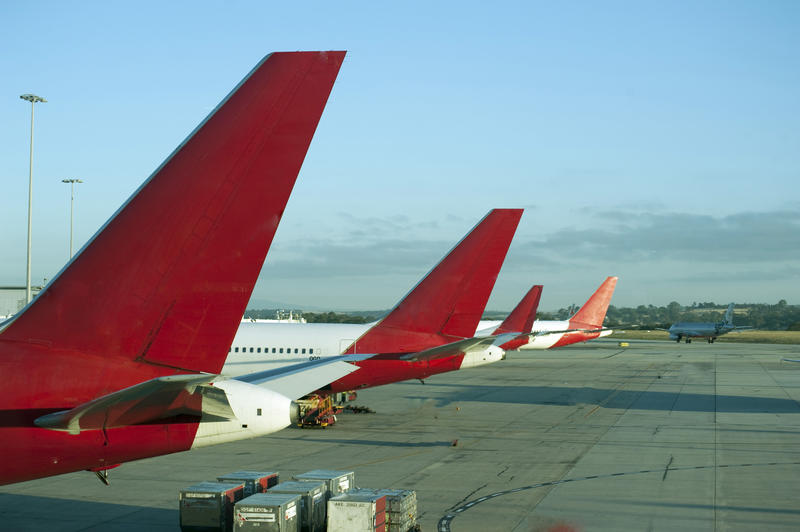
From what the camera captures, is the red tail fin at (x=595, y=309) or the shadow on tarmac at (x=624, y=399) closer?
the shadow on tarmac at (x=624, y=399)

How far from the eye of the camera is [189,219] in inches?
364

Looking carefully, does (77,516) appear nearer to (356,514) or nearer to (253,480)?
(253,480)

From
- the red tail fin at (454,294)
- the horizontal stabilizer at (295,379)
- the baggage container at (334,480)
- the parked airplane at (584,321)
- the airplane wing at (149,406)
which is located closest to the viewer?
the airplane wing at (149,406)

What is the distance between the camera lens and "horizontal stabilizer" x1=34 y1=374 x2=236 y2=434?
786cm

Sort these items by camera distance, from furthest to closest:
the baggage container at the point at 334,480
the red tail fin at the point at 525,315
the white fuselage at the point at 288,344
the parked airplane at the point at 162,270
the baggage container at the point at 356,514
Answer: the red tail fin at the point at 525,315 → the white fuselage at the point at 288,344 → the baggage container at the point at 334,480 → the baggage container at the point at 356,514 → the parked airplane at the point at 162,270

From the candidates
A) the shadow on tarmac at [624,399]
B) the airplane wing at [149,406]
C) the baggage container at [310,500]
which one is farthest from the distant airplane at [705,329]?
the airplane wing at [149,406]

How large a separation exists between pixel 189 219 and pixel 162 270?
75 centimetres

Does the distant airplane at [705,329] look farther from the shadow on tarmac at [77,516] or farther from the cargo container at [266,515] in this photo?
the cargo container at [266,515]

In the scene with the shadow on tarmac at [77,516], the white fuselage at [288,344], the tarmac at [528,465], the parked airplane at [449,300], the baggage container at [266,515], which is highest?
the parked airplane at [449,300]

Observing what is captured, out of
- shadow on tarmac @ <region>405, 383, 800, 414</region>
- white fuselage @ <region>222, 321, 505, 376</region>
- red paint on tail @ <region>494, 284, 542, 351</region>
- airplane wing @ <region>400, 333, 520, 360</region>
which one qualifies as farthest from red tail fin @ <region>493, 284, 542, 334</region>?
airplane wing @ <region>400, 333, 520, 360</region>

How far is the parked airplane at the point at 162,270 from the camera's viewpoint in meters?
9.12

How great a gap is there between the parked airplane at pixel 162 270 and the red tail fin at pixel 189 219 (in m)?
0.01

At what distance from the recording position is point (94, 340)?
925 cm

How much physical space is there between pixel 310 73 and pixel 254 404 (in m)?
4.76
